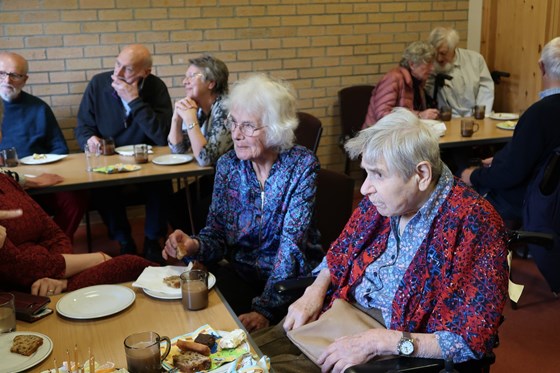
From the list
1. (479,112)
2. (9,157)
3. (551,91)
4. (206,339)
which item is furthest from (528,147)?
(9,157)

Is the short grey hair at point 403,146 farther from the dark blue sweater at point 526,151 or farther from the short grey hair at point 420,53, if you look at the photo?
the short grey hair at point 420,53

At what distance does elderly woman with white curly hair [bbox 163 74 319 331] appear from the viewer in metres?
2.23

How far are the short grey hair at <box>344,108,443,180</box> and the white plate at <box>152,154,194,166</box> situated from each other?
1823 millimetres

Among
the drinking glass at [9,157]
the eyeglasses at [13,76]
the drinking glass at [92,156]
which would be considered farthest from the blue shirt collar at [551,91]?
the eyeglasses at [13,76]

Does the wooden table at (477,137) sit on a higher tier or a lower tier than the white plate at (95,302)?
higher

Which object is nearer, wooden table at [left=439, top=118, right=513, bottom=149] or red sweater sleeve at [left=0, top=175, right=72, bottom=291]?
red sweater sleeve at [left=0, top=175, right=72, bottom=291]

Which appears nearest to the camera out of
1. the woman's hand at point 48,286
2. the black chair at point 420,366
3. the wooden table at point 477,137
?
the black chair at point 420,366

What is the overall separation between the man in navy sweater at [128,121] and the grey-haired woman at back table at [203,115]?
1.35ft

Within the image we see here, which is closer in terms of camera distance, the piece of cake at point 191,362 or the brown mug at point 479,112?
the piece of cake at point 191,362

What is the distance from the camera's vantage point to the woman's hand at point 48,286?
1990 millimetres

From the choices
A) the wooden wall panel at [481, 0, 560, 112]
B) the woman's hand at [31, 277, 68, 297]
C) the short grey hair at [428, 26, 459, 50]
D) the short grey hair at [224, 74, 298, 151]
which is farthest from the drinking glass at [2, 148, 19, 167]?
the wooden wall panel at [481, 0, 560, 112]

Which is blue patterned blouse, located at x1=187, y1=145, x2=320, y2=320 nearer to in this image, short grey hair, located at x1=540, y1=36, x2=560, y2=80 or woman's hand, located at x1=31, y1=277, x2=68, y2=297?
woman's hand, located at x1=31, y1=277, x2=68, y2=297

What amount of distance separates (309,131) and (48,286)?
2038 millimetres

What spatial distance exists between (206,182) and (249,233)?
4.56ft
